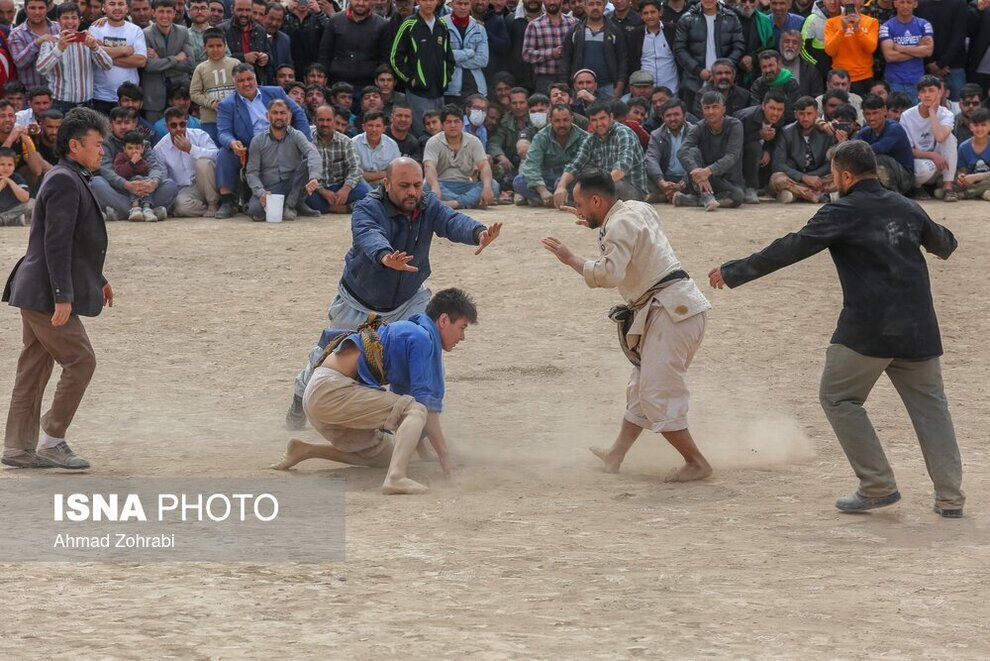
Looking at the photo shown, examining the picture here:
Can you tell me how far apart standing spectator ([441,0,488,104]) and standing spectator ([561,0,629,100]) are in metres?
0.89

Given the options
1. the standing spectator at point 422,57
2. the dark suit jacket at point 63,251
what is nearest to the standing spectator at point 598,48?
the standing spectator at point 422,57

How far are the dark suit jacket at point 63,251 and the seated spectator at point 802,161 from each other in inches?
327

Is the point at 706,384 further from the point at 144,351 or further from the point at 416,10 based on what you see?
the point at 416,10

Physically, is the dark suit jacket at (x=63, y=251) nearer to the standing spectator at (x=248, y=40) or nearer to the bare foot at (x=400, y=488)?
the bare foot at (x=400, y=488)

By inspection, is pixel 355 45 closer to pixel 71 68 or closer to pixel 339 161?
pixel 339 161

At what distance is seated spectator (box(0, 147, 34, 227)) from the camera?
492 inches

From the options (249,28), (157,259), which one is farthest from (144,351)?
(249,28)

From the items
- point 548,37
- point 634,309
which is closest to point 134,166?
point 548,37

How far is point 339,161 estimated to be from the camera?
13352mm

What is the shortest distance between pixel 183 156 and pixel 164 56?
4.12 feet

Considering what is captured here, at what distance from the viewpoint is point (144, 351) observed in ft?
32.9

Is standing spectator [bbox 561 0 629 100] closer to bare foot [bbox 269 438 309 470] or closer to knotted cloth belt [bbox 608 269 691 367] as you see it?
knotted cloth belt [bbox 608 269 691 367]

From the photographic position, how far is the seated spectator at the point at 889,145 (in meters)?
13.3

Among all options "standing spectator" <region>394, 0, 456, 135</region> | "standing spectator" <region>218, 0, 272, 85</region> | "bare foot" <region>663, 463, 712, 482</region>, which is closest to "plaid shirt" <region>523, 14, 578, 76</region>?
"standing spectator" <region>394, 0, 456, 135</region>
